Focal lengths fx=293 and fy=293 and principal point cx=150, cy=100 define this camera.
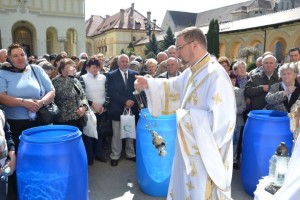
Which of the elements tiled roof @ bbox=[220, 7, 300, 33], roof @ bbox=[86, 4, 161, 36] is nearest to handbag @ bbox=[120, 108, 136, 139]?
tiled roof @ bbox=[220, 7, 300, 33]

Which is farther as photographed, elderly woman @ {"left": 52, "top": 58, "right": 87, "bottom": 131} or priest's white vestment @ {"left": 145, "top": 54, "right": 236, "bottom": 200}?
elderly woman @ {"left": 52, "top": 58, "right": 87, "bottom": 131}

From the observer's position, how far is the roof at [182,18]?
225 ft

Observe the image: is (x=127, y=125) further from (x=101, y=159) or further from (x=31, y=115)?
(x=31, y=115)

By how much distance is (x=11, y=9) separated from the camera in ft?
97.1

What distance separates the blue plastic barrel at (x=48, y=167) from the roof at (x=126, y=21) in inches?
2272

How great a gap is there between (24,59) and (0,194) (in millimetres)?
1683

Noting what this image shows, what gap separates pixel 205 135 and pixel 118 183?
93.7 inches

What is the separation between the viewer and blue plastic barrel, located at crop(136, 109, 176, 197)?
12.1ft

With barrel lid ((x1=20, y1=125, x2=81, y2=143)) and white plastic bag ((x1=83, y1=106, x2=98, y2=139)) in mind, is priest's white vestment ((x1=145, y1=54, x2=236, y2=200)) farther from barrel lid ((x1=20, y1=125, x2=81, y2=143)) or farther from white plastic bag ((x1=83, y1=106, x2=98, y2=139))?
white plastic bag ((x1=83, y1=106, x2=98, y2=139))

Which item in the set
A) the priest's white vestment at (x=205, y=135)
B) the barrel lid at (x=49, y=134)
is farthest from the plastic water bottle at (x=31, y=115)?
the priest's white vestment at (x=205, y=135)

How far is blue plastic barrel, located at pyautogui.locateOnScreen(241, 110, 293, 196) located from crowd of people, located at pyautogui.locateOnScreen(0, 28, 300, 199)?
0.28 meters

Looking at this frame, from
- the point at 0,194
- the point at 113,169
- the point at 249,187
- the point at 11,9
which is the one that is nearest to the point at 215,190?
the point at 249,187

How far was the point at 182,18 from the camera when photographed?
6906 cm

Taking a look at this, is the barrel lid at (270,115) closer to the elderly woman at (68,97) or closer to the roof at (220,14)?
the elderly woman at (68,97)
